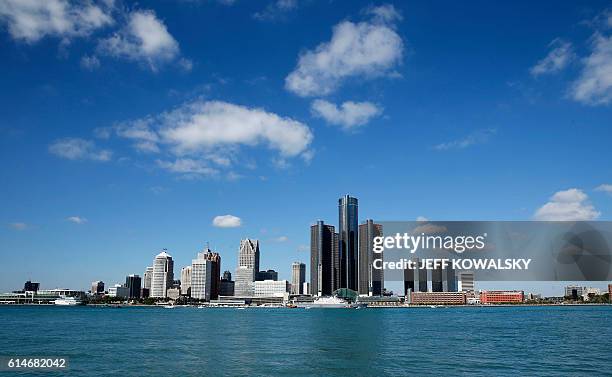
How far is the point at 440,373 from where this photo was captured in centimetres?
4103

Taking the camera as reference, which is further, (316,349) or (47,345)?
(47,345)

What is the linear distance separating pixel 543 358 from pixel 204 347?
37.7 metres

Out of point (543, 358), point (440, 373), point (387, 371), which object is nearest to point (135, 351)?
point (387, 371)

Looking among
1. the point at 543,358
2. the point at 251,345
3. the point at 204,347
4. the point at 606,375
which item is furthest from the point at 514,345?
the point at 204,347

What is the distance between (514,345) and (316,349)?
2507cm

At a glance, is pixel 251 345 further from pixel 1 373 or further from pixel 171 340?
pixel 1 373

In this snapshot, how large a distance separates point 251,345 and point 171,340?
1383 cm

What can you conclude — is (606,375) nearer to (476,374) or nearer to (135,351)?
(476,374)

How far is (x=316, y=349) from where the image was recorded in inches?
2320

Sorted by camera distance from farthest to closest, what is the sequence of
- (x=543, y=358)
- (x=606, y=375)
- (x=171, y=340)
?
(x=171, y=340), (x=543, y=358), (x=606, y=375)

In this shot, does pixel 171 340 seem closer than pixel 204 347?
No

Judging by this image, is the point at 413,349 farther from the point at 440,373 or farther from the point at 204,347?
the point at 204,347

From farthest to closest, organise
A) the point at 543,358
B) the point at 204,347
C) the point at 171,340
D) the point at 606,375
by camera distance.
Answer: the point at 171,340, the point at 204,347, the point at 543,358, the point at 606,375

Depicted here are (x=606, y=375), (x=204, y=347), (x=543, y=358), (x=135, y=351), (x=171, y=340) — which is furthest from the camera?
(x=171, y=340)
